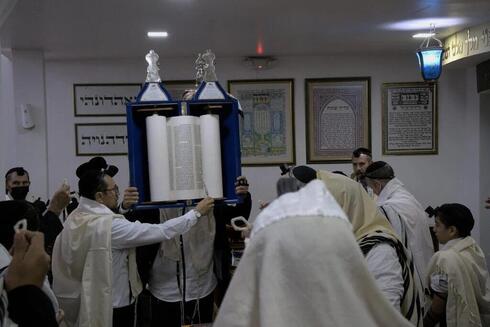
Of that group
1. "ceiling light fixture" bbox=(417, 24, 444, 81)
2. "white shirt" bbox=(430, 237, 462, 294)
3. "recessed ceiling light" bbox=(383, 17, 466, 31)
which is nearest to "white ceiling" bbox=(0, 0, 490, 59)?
"recessed ceiling light" bbox=(383, 17, 466, 31)

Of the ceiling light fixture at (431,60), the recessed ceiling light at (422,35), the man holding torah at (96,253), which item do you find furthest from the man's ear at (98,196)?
the recessed ceiling light at (422,35)

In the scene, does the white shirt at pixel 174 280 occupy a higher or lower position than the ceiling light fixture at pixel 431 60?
lower

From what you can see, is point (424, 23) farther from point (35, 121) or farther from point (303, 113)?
point (35, 121)

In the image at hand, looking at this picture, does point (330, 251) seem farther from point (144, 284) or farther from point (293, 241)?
point (144, 284)

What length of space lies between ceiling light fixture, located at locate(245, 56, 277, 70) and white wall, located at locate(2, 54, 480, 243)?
3.6 inches

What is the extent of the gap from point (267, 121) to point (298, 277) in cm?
532

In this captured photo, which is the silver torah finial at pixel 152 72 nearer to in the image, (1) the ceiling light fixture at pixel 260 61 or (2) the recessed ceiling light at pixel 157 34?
(2) the recessed ceiling light at pixel 157 34

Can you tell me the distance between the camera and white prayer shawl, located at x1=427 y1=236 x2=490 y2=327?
3.17 meters

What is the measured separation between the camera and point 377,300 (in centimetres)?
146

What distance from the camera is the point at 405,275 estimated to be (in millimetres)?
2133

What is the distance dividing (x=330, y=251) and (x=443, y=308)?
2.11 meters

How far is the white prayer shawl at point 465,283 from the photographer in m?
3.17

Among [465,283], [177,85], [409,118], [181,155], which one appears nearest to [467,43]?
[409,118]

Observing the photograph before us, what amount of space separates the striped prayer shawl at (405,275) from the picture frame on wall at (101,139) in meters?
4.76
